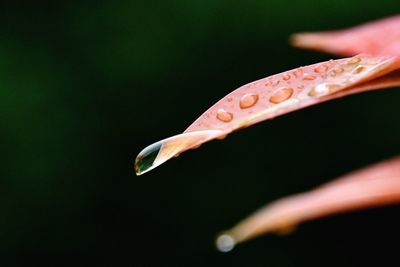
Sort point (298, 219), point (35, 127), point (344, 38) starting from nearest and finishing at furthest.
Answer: point (298, 219)
point (344, 38)
point (35, 127)

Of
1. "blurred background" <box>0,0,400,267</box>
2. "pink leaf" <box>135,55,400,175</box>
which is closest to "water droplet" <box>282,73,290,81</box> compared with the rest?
"pink leaf" <box>135,55,400,175</box>

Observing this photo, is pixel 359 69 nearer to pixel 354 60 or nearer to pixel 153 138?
pixel 354 60

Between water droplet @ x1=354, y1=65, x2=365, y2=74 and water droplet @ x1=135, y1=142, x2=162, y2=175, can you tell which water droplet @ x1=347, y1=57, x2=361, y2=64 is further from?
water droplet @ x1=135, y1=142, x2=162, y2=175

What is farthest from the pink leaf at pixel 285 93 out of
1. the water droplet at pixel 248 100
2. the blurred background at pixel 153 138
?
the blurred background at pixel 153 138

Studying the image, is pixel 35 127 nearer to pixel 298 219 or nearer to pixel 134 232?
pixel 134 232

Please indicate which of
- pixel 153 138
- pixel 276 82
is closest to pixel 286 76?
pixel 276 82

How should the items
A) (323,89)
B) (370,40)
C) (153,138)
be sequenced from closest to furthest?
(323,89) < (370,40) < (153,138)

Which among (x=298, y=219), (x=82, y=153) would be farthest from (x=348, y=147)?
(x=298, y=219)
